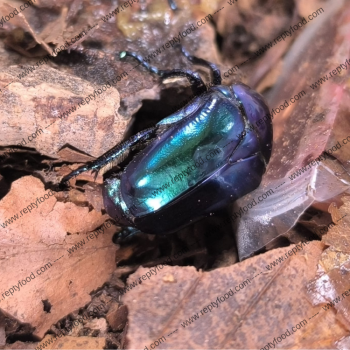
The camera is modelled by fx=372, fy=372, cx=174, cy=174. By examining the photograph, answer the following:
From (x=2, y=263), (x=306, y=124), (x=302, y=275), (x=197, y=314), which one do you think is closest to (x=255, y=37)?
(x=306, y=124)

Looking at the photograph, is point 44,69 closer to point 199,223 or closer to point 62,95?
point 62,95

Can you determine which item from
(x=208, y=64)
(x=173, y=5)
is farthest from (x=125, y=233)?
(x=173, y=5)

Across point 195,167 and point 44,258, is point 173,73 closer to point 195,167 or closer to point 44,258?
point 195,167

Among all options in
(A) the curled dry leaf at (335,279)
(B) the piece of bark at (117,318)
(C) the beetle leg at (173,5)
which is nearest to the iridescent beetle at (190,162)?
(C) the beetle leg at (173,5)

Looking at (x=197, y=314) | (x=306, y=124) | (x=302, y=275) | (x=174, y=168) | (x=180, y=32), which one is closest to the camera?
(x=197, y=314)

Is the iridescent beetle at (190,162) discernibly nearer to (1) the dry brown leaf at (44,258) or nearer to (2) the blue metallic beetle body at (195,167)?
(2) the blue metallic beetle body at (195,167)

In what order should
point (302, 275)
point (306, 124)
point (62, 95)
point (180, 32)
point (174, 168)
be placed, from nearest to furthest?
point (302, 275), point (62, 95), point (174, 168), point (306, 124), point (180, 32)
